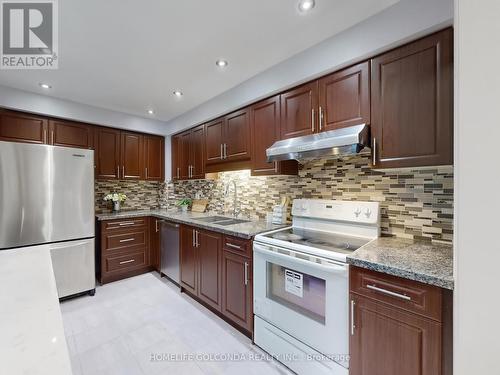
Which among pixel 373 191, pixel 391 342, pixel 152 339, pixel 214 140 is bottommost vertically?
pixel 152 339

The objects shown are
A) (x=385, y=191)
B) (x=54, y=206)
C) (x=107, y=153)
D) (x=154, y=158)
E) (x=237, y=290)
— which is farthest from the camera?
(x=154, y=158)

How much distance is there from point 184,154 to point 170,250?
1410 millimetres

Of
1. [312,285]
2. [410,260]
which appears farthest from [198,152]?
[410,260]

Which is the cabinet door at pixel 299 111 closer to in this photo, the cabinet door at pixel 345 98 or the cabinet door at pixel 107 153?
the cabinet door at pixel 345 98

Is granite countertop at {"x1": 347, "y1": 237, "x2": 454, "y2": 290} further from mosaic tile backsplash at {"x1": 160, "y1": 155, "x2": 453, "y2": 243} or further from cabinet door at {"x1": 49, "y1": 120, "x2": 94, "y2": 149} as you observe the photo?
cabinet door at {"x1": 49, "y1": 120, "x2": 94, "y2": 149}

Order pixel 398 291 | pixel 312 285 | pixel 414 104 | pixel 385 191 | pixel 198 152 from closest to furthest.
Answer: pixel 398 291 → pixel 414 104 → pixel 312 285 → pixel 385 191 → pixel 198 152

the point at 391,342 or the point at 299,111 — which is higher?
the point at 299,111

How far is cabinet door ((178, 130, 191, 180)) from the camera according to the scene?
3.40 m

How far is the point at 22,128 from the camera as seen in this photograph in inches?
106

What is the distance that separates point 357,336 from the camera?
128 cm

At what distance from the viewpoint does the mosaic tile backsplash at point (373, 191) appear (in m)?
1.53

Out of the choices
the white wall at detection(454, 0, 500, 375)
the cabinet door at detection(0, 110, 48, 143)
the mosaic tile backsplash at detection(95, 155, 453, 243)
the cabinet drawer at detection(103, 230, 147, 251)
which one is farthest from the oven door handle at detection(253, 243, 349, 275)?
the cabinet door at detection(0, 110, 48, 143)

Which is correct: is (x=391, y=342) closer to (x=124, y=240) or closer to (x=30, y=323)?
(x=30, y=323)

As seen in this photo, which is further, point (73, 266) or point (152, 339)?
point (73, 266)
